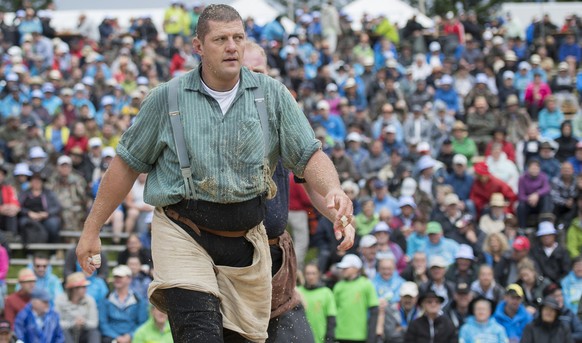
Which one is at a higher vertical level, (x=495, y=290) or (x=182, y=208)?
(x=182, y=208)

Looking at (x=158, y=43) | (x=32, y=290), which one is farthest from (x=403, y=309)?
(x=158, y=43)

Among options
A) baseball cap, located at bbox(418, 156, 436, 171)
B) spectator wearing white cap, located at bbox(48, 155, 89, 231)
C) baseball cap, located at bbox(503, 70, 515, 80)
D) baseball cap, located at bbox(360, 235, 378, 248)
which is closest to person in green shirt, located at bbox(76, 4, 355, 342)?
baseball cap, located at bbox(360, 235, 378, 248)

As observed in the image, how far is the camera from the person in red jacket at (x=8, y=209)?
15.8 m

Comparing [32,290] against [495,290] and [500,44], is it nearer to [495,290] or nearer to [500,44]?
[495,290]

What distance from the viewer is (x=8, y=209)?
1582 cm

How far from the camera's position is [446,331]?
41.9 ft

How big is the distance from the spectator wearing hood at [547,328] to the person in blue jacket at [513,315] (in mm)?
473

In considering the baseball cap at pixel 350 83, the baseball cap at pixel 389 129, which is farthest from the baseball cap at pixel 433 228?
the baseball cap at pixel 350 83

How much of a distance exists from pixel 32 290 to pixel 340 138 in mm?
7970

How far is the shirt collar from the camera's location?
18.5 ft

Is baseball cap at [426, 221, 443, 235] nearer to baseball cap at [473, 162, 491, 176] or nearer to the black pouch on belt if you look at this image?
baseball cap at [473, 162, 491, 176]

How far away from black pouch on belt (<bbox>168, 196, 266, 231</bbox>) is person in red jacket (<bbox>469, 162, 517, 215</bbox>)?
11.3 m

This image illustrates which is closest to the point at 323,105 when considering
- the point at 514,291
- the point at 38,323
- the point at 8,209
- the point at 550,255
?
the point at 8,209

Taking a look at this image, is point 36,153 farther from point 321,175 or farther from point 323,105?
point 321,175
